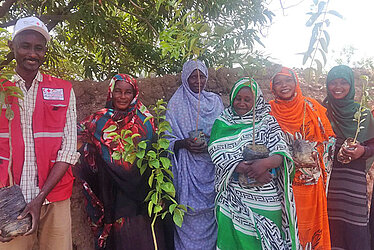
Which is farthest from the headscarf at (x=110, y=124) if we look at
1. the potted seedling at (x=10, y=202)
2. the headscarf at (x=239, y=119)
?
the potted seedling at (x=10, y=202)

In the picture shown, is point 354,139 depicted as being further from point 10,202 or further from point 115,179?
point 10,202

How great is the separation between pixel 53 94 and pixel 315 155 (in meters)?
2.12

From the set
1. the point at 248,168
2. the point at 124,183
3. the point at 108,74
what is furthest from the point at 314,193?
the point at 108,74

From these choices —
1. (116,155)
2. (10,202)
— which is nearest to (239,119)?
(116,155)

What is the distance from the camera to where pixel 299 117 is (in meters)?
2.64

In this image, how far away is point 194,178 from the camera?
256cm

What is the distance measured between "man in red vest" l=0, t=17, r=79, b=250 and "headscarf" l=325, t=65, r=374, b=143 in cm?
230

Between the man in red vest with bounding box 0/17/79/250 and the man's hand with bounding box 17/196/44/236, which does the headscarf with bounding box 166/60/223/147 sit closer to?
the man in red vest with bounding box 0/17/79/250

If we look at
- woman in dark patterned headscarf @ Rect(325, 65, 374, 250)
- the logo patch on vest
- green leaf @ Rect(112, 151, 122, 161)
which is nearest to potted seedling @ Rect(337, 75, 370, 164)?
woman in dark patterned headscarf @ Rect(325, 65, 374, 250)

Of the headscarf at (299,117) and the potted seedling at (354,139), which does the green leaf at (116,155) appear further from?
the potted seedling at (354,139)

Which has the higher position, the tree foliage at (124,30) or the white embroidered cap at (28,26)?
the tree foliage at (124,30)

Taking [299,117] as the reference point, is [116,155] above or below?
below

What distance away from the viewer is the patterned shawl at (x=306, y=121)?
2609mm

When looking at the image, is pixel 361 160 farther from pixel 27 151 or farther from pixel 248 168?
pixel 27 151
